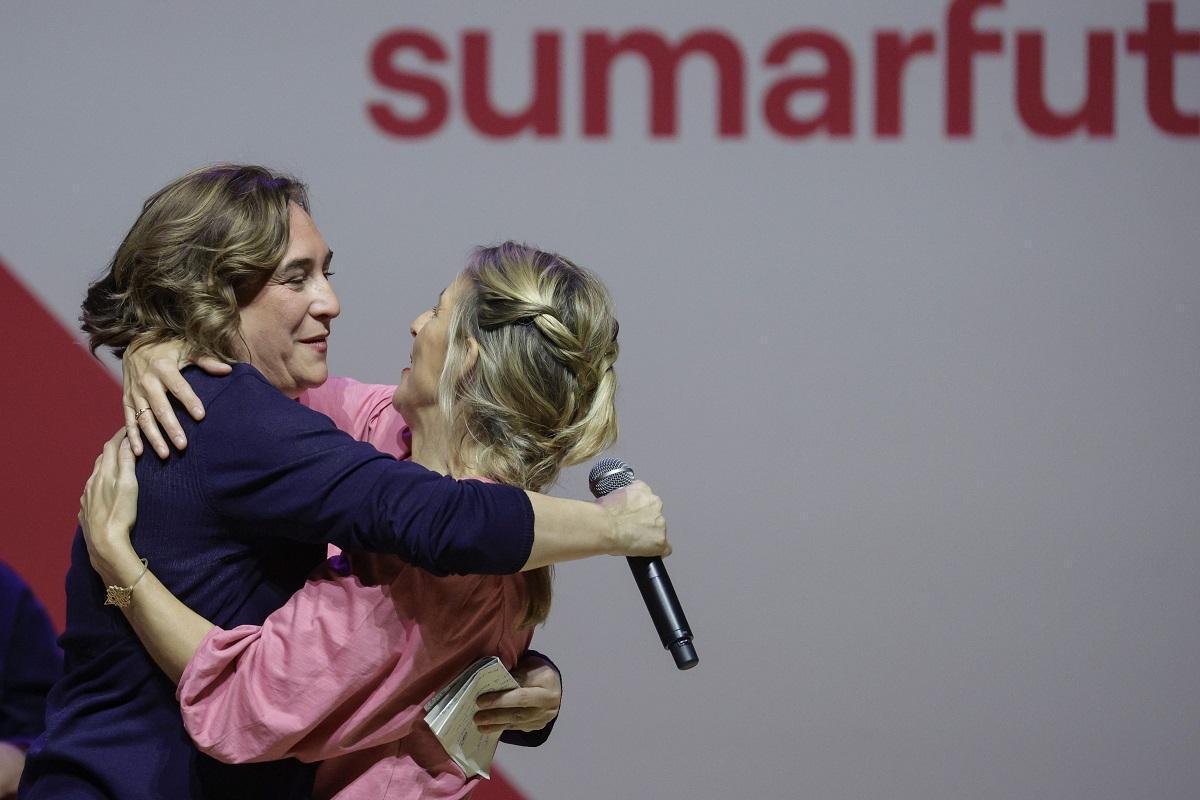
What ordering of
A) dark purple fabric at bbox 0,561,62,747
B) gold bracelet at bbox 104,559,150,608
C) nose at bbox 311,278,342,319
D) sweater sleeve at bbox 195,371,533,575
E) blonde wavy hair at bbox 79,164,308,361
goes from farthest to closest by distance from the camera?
dark purple fabric at bbox 0,561,62,747, nose at bbox 311,278,342,319, blonde wavy hair at bbox 79,164,308,361, gold bracelet at bbox 104,559,150,608, sweater sleeve at bbox 195,371,533,575

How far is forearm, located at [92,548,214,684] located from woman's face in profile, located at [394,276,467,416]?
0.40 meters

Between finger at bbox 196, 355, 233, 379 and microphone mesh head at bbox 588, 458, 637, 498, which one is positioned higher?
finger at bbox 196, 355, 233, 379

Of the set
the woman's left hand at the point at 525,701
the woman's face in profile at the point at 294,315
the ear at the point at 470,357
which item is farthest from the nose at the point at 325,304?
the woman's left hand at the point at 525,701

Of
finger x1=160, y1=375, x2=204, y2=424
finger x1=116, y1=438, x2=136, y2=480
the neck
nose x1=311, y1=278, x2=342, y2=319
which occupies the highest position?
nose x1=311, y1=278, x2=342, y2=319

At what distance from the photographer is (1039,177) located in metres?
3.29

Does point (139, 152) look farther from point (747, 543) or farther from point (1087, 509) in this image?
point (1087, 509)

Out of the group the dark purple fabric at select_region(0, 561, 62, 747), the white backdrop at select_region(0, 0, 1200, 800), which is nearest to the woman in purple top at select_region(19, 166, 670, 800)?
the dark purple fabric at select_region(0, 561, 62, 747)

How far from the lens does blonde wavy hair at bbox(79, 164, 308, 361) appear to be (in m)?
1.74

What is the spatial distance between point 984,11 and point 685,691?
1749 millimetres

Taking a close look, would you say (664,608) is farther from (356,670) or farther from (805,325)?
(805,325)

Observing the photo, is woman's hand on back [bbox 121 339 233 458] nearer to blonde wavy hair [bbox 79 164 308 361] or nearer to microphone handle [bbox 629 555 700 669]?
blonde wavy hair [bbox 79 164 308 361]

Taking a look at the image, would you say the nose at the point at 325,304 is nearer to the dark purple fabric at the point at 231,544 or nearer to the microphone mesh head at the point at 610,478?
the dark purple fabric at the point at 231,544

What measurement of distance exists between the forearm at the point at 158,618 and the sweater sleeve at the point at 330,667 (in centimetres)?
2

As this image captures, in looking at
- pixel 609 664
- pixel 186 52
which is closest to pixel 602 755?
pixel 609 664
